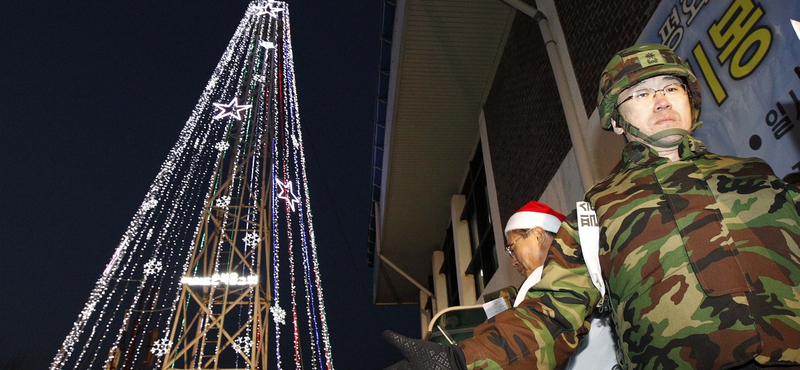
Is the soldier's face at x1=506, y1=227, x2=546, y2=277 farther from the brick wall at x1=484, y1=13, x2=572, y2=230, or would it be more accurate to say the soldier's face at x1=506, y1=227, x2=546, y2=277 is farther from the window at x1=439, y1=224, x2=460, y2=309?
the window at x1=439, y1=224, x2=460, y2=309

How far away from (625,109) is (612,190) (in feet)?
1.24

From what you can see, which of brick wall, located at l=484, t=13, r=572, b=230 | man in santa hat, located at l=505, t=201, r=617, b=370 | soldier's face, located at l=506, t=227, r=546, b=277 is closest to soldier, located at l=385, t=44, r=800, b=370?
man in santa hat, located at l=505, t=201, r=617, b=370

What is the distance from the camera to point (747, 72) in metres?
2.60

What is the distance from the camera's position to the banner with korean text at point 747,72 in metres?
2.29

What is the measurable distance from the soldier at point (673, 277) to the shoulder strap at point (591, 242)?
0.01m

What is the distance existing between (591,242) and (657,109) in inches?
22.8

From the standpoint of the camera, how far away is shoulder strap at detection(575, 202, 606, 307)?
4.48 feet

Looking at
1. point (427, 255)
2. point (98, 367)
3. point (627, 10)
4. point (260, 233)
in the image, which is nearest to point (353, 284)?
point (98, 367)

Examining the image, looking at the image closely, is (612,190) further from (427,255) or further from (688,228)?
(427,255)

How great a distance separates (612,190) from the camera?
4.83ft

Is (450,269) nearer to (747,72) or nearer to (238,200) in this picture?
(238,200)

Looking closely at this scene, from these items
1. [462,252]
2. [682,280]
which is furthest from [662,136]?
[462,252]

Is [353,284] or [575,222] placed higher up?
[353,284]

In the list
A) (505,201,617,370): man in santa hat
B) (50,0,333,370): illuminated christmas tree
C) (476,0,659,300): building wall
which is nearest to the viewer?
(505,201,617,370): man in santa hat
